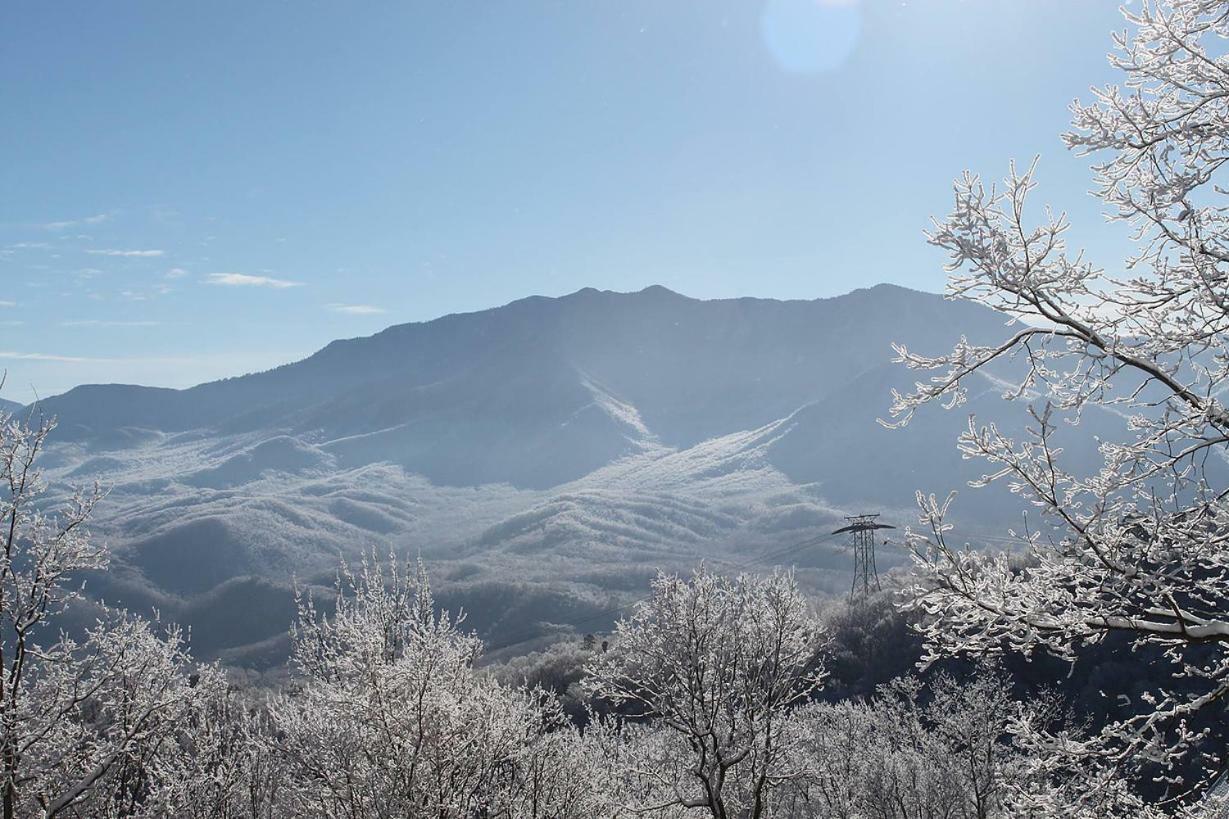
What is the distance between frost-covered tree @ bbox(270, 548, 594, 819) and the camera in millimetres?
10711

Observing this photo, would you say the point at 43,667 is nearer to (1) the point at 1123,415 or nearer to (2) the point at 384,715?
(2) the point at 384,715

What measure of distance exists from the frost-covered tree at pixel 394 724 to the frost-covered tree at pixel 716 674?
337cm

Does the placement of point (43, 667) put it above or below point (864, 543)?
above

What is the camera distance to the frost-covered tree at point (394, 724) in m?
10.7

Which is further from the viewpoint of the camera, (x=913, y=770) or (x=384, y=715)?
(x=913, y=770)

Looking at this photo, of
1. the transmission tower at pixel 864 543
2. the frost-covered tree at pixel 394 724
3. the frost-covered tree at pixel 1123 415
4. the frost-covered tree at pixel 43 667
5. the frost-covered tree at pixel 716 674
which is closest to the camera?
the frost-covered tree at pixel 1123 415

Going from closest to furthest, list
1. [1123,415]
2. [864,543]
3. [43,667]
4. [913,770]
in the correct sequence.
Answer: [1123,415]
[43,667]
[913,770]
[864,543]

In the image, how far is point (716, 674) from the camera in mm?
16391

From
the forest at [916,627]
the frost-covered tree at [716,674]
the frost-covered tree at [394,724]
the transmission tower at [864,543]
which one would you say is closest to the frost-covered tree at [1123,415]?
the forest at [916,627]

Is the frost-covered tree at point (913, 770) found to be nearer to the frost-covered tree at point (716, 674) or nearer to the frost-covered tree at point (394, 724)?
the frost-covered tree at point (716, 674)

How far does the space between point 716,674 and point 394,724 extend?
25.1 ft

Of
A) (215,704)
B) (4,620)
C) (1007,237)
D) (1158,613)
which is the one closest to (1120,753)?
(1158,613)

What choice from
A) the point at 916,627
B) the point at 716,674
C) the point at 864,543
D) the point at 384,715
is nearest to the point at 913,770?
the point at 716,674

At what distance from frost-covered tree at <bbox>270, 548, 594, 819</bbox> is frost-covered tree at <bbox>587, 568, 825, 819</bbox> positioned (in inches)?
133
